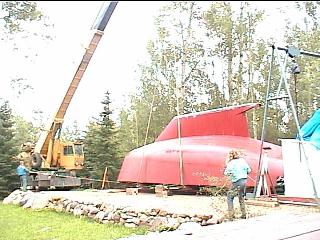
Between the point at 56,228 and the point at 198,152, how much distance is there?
528 centimetres

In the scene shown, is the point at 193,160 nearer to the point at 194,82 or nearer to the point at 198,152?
the point at 198,152

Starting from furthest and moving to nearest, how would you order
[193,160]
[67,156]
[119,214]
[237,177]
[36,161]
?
[67,156] → [36,161] → [193,160] → [119,214] → [237,177]

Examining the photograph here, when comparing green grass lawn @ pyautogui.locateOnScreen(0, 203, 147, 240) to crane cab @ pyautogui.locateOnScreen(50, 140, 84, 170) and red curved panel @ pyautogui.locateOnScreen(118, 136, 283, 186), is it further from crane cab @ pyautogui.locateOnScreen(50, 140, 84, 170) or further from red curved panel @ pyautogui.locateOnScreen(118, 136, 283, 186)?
crane cab @ pyautogui.locateOnScreen(50, 140, 84, 170)

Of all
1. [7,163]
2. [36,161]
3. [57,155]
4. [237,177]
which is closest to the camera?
[237,177]

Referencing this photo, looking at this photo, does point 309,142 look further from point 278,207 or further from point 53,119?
point 53,119

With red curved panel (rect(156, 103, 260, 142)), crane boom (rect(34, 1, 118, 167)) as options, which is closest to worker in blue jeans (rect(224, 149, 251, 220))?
red curved panel (rect(156, 103, 260, 142))

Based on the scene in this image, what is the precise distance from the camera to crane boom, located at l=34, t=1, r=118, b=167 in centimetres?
1312

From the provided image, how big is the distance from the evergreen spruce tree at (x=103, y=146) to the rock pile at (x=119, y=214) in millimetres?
7453

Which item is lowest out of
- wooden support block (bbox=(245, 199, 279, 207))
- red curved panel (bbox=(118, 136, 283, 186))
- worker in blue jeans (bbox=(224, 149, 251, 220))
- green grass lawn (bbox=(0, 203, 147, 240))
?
green grass lawn (bbox=(0, 203, 147, 240))

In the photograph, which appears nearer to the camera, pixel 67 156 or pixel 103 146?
pixel 67 156

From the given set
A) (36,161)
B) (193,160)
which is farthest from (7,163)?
(193,160)

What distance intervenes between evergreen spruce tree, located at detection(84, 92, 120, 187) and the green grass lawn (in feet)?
30.2

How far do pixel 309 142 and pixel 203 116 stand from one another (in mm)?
4725

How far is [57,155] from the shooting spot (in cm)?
Answer: 1523
